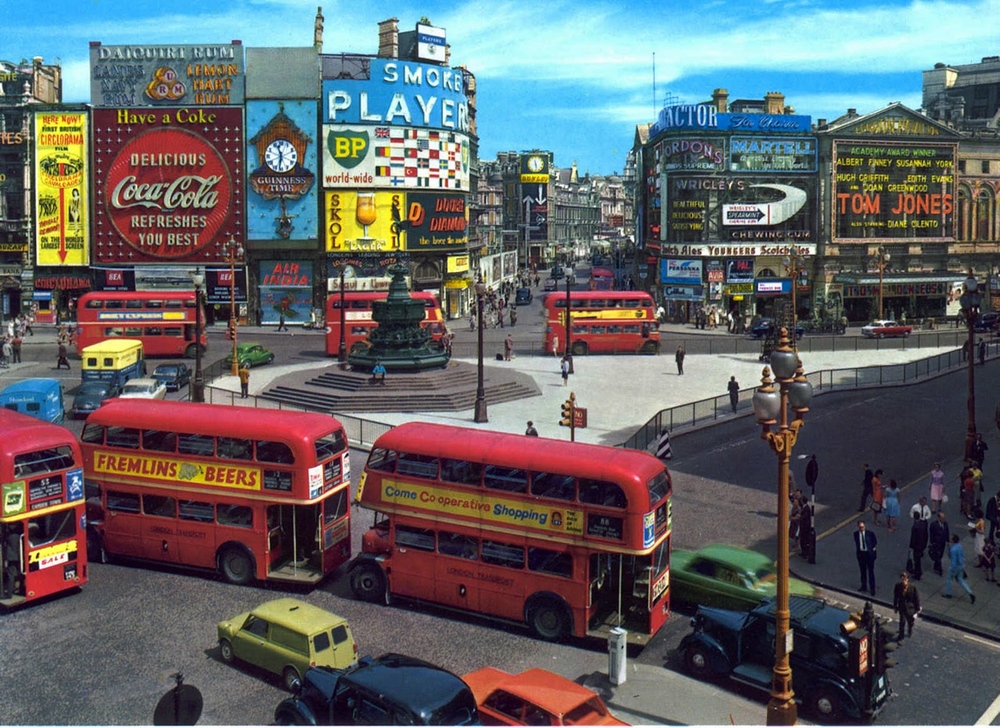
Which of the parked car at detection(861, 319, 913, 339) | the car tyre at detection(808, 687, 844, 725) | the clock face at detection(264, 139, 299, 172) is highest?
the clock face at detection(264, 139, 299, 172)

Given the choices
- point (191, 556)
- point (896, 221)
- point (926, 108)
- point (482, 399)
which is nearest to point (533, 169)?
point (926, 108)

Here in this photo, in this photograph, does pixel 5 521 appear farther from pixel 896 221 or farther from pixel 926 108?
pixel 926 108

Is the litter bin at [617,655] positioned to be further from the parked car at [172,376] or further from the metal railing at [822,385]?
the parked car at [172,376]

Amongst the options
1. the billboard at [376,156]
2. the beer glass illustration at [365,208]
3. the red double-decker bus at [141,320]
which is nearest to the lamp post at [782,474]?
the red double-decker bus at [141,320]

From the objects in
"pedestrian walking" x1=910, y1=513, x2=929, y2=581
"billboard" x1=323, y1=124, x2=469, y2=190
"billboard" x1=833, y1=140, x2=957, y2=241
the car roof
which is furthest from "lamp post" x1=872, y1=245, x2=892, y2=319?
the car roof

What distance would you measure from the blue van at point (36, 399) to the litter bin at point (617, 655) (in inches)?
1021

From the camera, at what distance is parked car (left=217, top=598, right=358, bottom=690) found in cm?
1592

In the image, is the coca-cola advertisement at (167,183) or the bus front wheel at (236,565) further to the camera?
the coca-cola advertisement at (167,183)

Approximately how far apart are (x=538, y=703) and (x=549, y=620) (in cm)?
478

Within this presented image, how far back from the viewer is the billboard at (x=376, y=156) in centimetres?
7181

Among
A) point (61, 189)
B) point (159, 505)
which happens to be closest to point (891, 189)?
point (61, 189)

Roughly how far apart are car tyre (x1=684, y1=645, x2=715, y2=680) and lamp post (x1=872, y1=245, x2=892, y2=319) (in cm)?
6016

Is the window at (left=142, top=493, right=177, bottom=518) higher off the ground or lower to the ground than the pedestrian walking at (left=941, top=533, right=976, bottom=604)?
higher

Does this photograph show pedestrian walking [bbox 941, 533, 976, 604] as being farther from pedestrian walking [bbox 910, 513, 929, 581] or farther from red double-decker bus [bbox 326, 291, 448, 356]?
red double-decker bus [bbox 326, 291, 448, 356]
